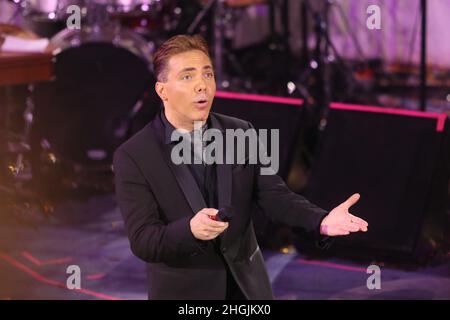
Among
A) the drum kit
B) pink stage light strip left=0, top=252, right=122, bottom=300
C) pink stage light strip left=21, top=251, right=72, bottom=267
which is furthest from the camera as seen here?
the drum kit

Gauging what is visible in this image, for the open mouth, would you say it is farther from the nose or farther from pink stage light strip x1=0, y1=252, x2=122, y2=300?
pink stage light strip x1=0, y1=252, x2=122, y2=300

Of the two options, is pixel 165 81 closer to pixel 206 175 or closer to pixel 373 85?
pixel 206 175

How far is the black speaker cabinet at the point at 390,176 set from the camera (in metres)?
4.62

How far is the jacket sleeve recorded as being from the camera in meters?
2.37

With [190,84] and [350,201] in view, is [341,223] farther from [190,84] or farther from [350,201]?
[190,84]

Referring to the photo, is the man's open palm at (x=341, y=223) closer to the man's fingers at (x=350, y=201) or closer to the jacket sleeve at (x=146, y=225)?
the man's fingers at (x=350, y=201)

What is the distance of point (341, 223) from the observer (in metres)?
2.44

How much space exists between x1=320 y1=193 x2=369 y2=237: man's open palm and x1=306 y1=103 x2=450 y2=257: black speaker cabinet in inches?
85.8

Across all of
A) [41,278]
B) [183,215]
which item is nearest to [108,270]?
[41,278]

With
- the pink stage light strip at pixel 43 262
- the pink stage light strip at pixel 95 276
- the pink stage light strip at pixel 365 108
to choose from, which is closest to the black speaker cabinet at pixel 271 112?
the pink stage light strip at pixel 365 108

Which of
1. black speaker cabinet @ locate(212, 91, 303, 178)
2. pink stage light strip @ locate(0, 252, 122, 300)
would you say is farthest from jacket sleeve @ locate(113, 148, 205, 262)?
black speaker cabinet @ locate(212, 91, 303, 178)

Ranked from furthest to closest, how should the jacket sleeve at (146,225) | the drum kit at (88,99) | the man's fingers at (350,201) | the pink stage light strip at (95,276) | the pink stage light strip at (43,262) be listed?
the drum kit at (88,99) < the pink stage light strip at (43,262) < the pink stage light strip at (95,276) < the man's fingers at (350,201) < the jacket sleeve at (146,225)

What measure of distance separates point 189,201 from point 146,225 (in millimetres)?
150
